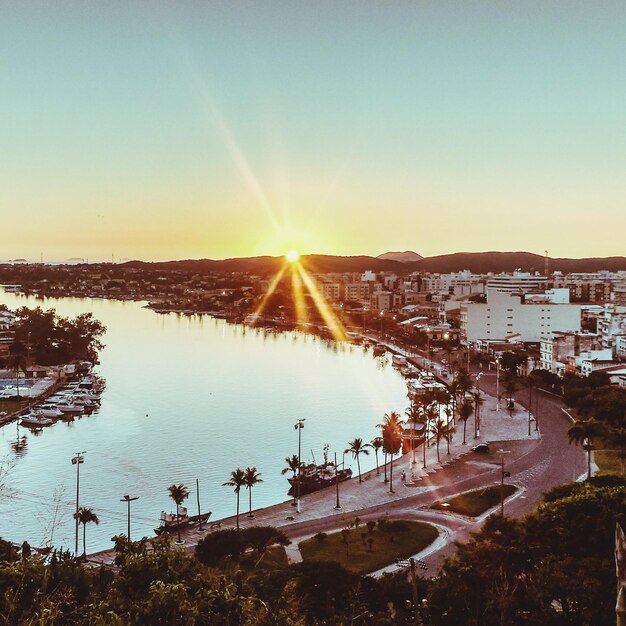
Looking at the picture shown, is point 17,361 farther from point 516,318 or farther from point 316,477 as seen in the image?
point 516,318

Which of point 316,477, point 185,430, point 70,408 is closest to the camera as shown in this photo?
point 316,477

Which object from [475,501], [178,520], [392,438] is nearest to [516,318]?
[392,438]

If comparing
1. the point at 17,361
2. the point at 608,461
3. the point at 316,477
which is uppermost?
the point at 17,361

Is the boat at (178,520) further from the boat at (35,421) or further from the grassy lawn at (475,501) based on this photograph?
the boat at (35,421)

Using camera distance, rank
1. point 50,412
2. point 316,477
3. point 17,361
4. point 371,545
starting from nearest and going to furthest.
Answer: point 371,545
point 316,477
point 50,412
point 17,361

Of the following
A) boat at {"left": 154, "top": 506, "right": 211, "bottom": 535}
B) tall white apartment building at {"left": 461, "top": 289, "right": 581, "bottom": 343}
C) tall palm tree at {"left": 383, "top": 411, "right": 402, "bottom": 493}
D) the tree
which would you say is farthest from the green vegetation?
tall white apartment building at {"left": 461, "top": 289, "right": 581, "bottom": 343}

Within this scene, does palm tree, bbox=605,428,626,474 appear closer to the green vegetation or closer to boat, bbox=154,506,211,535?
the green vegetation

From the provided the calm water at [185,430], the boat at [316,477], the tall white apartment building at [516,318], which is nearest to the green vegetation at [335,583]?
the boat at [316,477]
